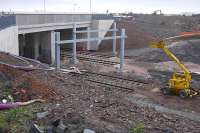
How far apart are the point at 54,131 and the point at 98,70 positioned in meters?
17.4

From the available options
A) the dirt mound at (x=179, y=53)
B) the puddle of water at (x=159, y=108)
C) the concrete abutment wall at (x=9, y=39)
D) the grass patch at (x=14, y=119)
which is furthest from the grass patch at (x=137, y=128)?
the dirt mound at (x=179, y=53)

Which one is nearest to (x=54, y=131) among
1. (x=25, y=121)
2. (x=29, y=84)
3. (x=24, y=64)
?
(x=25, y=121)

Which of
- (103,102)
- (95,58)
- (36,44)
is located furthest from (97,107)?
(36,44)

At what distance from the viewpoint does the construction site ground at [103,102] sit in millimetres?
12152

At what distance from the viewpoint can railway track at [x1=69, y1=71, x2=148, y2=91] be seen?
2186cm

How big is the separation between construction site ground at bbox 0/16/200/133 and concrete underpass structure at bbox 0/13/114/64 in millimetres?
5057

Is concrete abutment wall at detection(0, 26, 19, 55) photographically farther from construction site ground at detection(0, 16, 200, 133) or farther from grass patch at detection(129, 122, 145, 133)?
grass patch at detection(129, 122, 145, 133)

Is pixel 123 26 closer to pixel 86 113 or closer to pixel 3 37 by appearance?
pixel 3 37

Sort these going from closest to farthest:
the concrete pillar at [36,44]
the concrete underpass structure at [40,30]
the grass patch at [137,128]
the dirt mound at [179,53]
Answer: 1. the grass patch at [137,128]
2. the concrete underpass structure at [40,30]
3. the dirt mound at [179,53]
4. the concrete pillar at [36,44]

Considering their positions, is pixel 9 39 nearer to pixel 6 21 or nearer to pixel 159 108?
pixel 6 21

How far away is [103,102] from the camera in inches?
602

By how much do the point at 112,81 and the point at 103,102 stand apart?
319 inches

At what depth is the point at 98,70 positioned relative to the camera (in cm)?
2805

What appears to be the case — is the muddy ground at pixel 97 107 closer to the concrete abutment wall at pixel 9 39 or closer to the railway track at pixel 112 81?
the railway track at pixel 112 81
